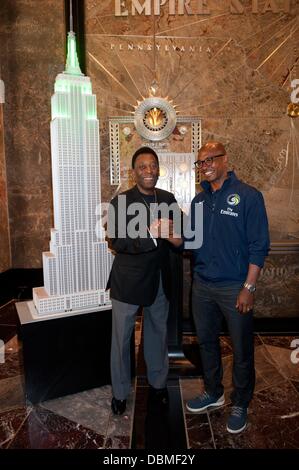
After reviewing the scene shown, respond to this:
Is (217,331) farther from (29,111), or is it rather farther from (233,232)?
(29,111)

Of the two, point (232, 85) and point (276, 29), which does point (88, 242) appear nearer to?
point (232, 85)

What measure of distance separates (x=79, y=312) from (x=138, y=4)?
3.40 metres

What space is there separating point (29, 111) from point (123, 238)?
2878 millimetres

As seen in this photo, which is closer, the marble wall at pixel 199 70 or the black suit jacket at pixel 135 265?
the black suit jacket at pixel 135 265

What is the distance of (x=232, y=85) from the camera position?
12.7 ft

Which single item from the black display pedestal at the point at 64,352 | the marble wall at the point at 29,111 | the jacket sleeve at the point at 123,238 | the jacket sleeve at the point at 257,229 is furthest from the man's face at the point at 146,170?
the marble wall at the point at 29,111

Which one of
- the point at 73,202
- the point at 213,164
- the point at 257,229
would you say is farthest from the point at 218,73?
the point at 257,229

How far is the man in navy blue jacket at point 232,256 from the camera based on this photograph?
201cm

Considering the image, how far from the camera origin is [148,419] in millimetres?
2297

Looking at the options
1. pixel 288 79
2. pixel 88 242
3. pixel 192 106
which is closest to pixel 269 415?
pixel 88 242

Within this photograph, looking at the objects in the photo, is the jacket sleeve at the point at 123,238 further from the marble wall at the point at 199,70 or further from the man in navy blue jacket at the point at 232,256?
the marble wall at the point at 199,70

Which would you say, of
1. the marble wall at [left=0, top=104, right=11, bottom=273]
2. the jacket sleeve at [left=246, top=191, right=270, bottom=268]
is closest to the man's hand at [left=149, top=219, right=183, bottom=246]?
the jacket sleeve at [left=246, top=191, right=270, bottom=268]

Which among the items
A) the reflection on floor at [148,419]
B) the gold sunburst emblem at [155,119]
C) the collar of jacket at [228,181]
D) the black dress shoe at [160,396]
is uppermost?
the gold sunburst emblem at [155,119]

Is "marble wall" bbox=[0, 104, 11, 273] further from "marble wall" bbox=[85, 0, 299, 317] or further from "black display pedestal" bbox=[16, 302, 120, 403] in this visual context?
"black display pedestal" bbox=[16, 302, 120, 403]
